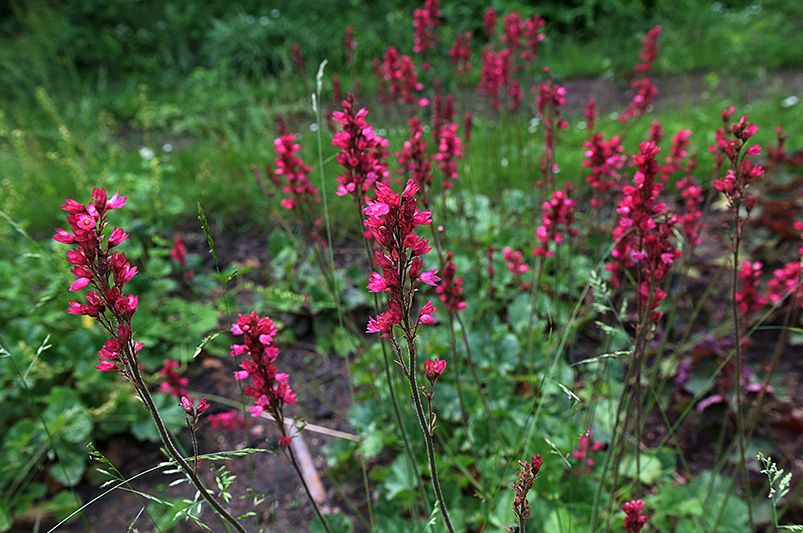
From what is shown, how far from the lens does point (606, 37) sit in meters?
7.60

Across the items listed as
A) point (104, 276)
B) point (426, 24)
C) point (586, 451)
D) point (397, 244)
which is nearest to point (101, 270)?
point (104, 276)

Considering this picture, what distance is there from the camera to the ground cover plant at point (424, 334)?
1398mm

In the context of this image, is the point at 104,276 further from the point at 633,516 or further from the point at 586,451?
the point at 586,451

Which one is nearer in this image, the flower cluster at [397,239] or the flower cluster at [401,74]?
the flower cluster at [397,239]

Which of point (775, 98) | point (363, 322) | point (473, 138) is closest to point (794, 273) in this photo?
point (363, 322)

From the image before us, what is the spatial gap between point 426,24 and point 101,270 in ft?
8.03

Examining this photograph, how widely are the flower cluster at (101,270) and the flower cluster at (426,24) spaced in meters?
2.29

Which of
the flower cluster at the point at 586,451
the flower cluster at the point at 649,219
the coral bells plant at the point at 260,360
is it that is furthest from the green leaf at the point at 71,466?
the flower cluster at the point at 649,219

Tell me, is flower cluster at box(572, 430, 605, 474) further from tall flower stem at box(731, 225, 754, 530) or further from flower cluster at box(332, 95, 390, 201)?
flower cluster at box(332, 95, 390, 201)

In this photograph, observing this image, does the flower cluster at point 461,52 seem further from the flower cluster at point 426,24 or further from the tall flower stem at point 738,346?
the tall flower stem at point 738,346

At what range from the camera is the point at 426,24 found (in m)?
3.09

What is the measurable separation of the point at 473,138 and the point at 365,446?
10.6 ft

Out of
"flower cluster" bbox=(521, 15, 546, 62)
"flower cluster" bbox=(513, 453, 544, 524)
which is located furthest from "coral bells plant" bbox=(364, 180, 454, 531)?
"flower cluster" bbox=(521, 15, 546, 62)

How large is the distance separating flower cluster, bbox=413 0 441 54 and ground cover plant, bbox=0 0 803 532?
0.07ft
